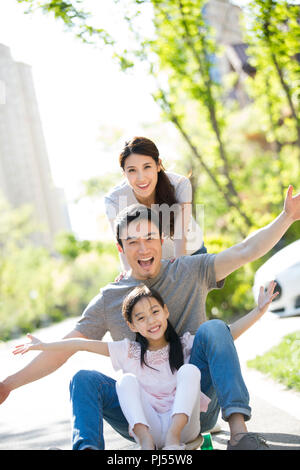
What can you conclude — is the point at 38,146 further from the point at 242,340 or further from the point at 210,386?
the point at 210,386

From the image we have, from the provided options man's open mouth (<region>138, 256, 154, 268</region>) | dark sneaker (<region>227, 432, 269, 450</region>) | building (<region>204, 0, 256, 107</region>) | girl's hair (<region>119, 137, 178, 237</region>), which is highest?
building (<region>204, 0, 256, 107</region>)

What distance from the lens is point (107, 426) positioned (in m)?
5.08

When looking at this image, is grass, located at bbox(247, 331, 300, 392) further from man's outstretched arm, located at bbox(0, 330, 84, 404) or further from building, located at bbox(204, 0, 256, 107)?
building, located at bbox(204, 0, 256, 107)

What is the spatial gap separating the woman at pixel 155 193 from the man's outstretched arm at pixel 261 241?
1.02 metres

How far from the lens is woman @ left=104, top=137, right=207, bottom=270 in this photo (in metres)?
4.21

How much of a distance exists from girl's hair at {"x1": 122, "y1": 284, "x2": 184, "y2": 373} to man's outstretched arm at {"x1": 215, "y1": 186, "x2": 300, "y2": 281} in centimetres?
40

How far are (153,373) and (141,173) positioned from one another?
148 cm

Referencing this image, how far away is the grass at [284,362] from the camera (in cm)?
509

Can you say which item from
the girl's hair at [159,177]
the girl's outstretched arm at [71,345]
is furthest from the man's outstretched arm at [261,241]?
the girl's hair at [159,177]

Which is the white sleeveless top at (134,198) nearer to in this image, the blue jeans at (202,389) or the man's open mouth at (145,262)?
the man's open mouth at (145,262)

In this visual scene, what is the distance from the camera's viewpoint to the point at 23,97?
195ft

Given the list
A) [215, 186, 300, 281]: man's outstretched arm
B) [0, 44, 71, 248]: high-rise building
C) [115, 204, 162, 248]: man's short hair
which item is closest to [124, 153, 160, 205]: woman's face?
[115, 204, 162, 248]: man's short hair
